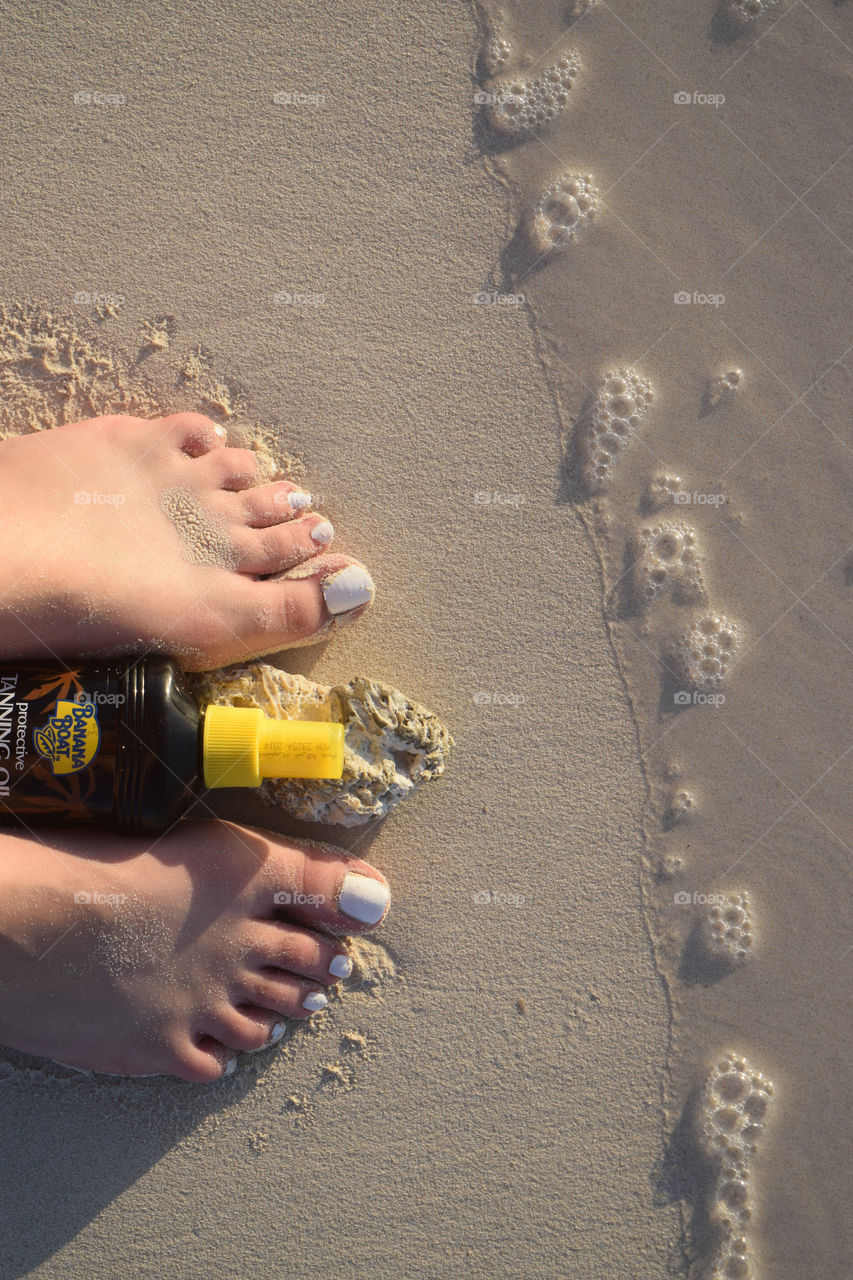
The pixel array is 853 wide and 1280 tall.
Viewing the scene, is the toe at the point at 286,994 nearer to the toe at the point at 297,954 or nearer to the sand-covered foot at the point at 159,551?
the toe at the point at 297,954

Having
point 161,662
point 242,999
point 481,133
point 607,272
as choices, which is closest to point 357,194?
point 481,133

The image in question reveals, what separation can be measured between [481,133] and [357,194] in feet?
1.17

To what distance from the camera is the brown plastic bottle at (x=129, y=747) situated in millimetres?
1747

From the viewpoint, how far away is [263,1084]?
2.07m

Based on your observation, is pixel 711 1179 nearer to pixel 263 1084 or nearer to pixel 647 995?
pixel 647 995
